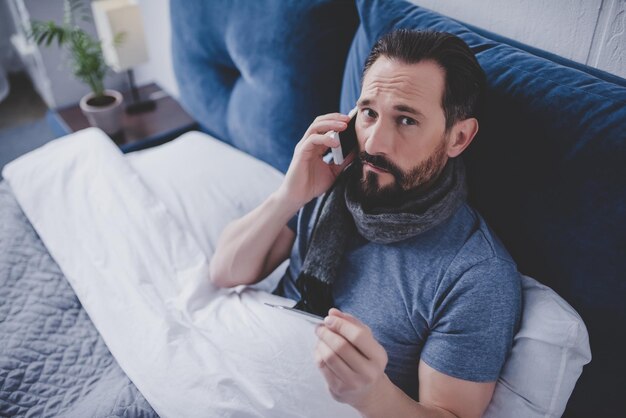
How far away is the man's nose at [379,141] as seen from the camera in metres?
0.85

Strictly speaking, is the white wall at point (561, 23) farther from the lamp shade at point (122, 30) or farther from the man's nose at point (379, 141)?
the lamp shade at point (122, 30)

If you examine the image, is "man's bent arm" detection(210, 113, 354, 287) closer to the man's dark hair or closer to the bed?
the bed

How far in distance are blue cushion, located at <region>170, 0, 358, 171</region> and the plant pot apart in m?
0.36

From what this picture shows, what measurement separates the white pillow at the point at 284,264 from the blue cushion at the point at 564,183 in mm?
51

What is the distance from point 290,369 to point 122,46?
5.11 ft

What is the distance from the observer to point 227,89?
5.23 ft

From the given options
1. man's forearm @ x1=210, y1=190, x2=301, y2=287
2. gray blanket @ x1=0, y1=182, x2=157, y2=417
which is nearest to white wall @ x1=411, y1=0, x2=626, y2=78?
man's forearm @ x1=210, y1=190, x2=301, y2=287

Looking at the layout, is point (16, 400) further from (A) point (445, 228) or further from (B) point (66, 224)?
(A) point (445, 228)

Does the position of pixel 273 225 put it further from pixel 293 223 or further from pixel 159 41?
pixel 159 41

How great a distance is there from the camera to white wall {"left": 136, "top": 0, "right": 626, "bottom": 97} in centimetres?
85

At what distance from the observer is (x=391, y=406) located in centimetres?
73

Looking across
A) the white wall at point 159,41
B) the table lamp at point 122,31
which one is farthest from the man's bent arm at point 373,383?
the white wall at point 159,41

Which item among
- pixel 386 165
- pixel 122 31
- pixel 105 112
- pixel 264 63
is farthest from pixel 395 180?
pixel 122 31

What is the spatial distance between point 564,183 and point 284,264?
2.32ft
